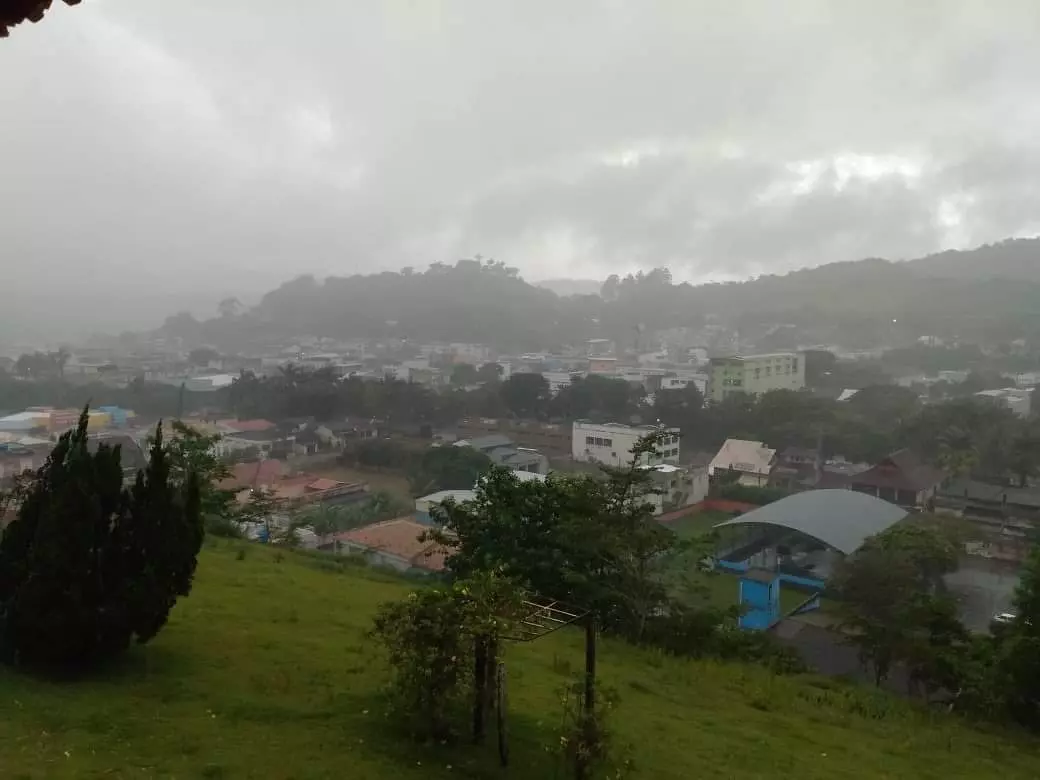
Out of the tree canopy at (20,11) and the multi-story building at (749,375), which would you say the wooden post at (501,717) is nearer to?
the tree canopy at (20,11)

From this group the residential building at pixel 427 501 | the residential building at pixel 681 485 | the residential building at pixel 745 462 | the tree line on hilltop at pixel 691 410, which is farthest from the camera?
the tree line on hilltop at pixel 691 410

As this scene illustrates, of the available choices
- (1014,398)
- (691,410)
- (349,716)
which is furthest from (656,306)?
(349,716)

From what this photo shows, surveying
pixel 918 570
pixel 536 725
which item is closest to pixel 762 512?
pixel 918 570

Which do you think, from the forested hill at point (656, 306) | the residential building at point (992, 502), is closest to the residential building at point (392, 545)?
the residential building at point (992, 502)

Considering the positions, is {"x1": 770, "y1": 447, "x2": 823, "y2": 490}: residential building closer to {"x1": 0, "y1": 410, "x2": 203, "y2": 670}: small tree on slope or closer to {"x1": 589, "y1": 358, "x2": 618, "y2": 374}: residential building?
{"x1": 589, "y1": 358, "x2": 618, "y2": 374}: residential building

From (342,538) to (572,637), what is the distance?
34.5 ft

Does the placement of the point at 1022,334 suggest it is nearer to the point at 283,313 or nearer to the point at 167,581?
the point at 283,313

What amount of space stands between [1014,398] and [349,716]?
45073mm

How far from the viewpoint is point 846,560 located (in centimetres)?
1573

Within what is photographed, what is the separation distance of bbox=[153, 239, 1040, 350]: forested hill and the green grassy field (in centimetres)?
6320

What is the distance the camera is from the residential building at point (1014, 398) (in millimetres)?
37684

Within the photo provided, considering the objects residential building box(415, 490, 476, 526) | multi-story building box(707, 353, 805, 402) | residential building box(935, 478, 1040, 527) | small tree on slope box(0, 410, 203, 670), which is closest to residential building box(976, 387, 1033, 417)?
multi-story building box(707, 353, 805, 402)

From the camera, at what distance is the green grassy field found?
15.2 ft

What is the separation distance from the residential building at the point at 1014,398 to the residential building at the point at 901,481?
9.97 m
